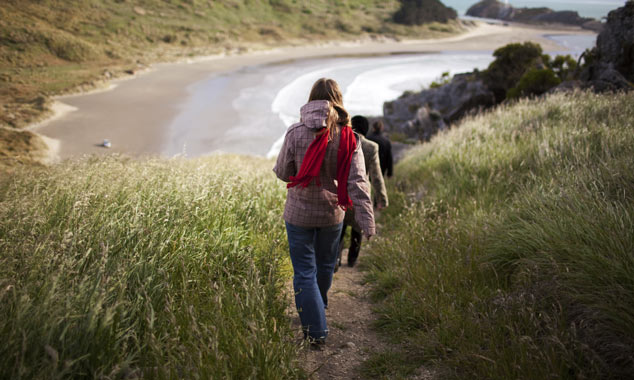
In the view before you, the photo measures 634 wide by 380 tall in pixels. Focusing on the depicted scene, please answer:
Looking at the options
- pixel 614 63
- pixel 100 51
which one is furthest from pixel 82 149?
pixel 614 63

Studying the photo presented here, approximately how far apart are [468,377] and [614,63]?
13069 mm

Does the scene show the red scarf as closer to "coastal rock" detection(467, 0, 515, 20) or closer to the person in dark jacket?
the person in dark jacket

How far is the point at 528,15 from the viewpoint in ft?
291

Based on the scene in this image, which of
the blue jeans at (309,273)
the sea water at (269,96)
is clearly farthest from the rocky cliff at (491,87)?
the blue jeans at (309,273)

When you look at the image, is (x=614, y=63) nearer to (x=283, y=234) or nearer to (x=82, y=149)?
(x=283, y=234)

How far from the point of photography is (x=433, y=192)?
6527 millimetres

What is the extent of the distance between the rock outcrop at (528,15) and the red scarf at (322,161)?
3324 inches

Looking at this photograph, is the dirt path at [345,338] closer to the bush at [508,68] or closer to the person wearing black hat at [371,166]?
the person wearing black hat at [371,166]

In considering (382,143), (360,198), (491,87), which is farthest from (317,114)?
(491,87)

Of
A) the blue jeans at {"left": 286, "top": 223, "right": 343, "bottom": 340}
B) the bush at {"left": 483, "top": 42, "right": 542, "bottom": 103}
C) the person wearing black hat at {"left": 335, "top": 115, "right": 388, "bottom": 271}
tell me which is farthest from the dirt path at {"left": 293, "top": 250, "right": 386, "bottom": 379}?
Answer: the bush at {"left": 483, "top": 42, "right": 542, "bottom": 103}

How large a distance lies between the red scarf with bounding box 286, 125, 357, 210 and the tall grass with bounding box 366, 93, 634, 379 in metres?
1.29

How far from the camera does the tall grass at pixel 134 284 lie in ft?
6.70

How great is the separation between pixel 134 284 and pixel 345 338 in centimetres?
185

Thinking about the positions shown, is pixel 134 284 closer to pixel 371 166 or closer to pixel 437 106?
pixel 371 166
